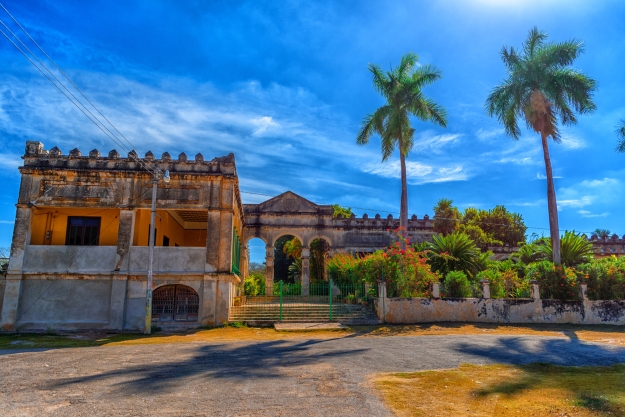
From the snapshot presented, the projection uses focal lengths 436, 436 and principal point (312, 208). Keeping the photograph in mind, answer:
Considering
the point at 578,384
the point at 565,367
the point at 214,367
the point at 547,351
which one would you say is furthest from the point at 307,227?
the point at 578,384

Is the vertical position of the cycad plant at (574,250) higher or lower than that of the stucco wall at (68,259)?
higher

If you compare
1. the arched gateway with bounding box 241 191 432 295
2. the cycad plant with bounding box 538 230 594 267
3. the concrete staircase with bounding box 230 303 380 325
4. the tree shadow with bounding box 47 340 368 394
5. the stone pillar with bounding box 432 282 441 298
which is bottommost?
the tree shadow with bounding box 47 340 368 394

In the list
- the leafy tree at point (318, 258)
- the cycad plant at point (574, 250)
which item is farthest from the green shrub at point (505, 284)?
the leafy tree at point (318, 258)

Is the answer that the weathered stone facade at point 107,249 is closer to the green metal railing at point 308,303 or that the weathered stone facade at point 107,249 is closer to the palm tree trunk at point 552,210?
the green metal railing at point 308,303

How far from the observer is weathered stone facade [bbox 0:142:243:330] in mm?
16672

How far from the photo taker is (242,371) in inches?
331

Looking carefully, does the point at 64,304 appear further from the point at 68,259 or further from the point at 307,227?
the point at 307,227

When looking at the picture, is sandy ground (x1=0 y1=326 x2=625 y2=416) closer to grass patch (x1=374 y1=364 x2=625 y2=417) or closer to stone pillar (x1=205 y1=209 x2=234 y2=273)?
grass patch (x1=374 y1=364 x2=625 y2=417)

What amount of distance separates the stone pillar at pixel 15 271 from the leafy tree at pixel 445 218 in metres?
25.7

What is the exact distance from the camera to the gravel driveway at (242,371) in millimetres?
6020

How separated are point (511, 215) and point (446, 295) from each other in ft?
82.1

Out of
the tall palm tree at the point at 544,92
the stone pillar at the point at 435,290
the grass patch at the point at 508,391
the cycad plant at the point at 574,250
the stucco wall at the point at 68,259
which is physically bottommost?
the grass patch at the point at 508,391

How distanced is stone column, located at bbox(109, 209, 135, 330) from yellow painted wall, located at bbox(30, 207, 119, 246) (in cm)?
161

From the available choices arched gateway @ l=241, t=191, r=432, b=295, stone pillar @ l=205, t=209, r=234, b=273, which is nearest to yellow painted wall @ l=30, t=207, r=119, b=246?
stone pillar @ l=205, t=209, r=234, b=273
